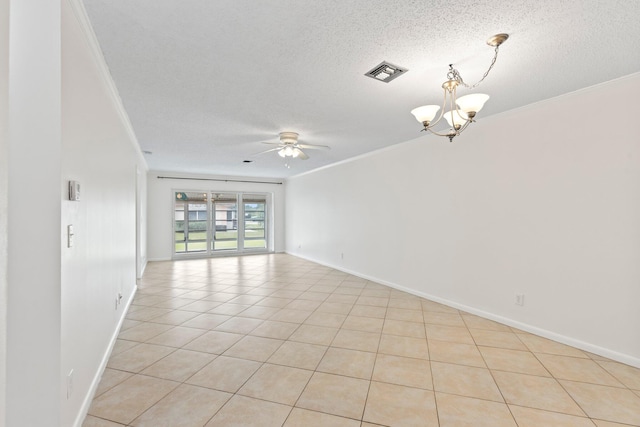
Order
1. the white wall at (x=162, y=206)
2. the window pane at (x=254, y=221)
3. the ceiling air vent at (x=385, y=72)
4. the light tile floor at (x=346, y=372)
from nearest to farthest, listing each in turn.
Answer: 1. the light tile floor at (x=346, y=372)
2. the ceiling air vent at (x=385, y=72)
3. the white wall at (x=162, y=206)
4. the window pane at (x=254, y=221)

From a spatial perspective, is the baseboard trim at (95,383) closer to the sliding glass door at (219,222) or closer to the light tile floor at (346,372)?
the light tile floor at (346,372)

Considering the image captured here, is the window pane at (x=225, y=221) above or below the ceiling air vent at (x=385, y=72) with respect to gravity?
below

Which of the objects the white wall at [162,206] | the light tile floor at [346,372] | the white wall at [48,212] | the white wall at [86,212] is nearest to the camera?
the white wall at [48,212]

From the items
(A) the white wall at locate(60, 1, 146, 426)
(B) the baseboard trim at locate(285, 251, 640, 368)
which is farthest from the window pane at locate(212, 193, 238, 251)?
(A) the white wall at locate(60, 1, 146, 426)

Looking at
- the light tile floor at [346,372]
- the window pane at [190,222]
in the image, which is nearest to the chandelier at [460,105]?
the light tile floor at [346,372]

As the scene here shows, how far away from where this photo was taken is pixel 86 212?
6.01ft

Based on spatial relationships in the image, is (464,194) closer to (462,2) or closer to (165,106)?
(462,2)

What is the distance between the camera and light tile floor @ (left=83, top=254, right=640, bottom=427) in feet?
5.91

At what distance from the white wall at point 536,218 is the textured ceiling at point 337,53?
14.8 inches

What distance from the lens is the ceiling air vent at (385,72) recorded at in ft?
7.10

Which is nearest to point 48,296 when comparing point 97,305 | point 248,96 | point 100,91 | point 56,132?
point 56,132

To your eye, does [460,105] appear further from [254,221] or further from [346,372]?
[254,221]

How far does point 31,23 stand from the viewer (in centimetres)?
100

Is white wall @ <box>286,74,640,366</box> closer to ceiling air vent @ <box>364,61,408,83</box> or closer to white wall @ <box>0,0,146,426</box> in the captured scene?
ceiling air vent @ <box>364,61,408,83</box>
